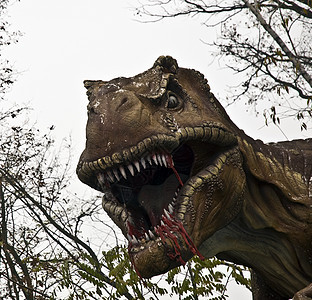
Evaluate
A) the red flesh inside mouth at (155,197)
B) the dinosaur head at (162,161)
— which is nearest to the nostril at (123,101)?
the dinosaur head at (162,161)

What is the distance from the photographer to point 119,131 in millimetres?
3357

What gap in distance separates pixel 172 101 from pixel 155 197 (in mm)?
608

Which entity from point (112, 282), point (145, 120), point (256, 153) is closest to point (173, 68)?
point (145, 120)

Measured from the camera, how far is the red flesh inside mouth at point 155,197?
11.0ft

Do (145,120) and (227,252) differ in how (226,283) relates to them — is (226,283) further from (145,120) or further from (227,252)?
(145,120)

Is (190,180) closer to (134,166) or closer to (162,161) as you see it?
(162,161)

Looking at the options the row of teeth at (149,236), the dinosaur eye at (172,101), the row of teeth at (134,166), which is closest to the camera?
the row of teeth at (134,166)

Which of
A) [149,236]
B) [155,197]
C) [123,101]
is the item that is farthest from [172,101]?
[149,236]

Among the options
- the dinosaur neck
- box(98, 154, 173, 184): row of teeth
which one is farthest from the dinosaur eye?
the dinosaur neck

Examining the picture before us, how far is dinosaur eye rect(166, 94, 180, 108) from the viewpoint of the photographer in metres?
3.67

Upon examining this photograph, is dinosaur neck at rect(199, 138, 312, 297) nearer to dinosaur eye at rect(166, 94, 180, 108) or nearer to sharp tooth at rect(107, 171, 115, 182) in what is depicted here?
dinosaur eye at rect(166, 94, 180, 108)

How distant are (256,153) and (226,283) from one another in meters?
2.38

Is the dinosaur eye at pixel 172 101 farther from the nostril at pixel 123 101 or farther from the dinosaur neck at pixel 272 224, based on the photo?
the dinosaur neck at pixel 272 224

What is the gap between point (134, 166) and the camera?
10.9 ft
